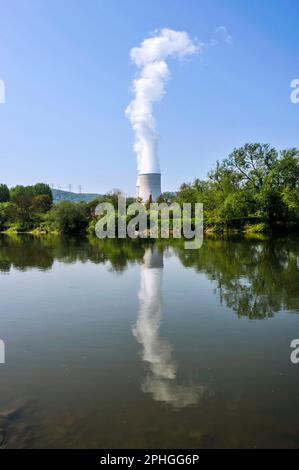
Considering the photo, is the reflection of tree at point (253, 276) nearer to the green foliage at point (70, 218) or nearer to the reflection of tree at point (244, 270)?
the reflection of tree at point (244, 270)

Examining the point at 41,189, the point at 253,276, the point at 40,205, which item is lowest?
the point at 253,276

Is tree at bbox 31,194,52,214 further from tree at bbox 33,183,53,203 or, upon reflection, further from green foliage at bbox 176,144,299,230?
green foliage at bbox 176,144,299,230

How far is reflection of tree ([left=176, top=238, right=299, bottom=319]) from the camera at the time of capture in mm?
11759

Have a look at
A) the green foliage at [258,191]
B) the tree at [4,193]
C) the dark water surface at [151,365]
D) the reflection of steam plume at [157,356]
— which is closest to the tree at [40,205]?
the tree at [4,193]

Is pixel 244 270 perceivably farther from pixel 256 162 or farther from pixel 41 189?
pixel 41 189

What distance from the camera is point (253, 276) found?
53.9 ft

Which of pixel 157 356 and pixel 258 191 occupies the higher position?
pixel 258 191

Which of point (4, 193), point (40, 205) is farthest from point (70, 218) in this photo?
point (4, 193)

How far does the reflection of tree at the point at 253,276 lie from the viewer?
11.8 meters

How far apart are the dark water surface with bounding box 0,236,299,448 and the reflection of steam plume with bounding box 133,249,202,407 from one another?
0.03 metres

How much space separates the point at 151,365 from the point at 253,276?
33.3 ft

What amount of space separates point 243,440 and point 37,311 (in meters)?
8.24

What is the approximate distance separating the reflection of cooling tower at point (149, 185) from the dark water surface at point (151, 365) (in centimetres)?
6161

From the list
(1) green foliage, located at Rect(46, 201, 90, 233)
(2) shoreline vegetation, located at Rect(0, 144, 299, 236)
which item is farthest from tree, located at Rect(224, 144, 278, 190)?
(1) green foliage, located at Rect(46, 201, 90, 233)
